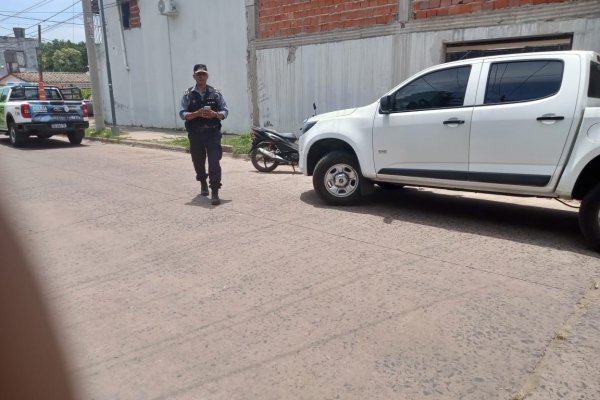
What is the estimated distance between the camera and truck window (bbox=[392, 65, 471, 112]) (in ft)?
17.2

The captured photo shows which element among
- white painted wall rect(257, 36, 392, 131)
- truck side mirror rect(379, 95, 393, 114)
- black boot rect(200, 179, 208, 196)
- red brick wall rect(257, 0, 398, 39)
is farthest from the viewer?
white painted wall rect(257, 36, 392, 131)

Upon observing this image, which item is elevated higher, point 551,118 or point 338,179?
point 551,118

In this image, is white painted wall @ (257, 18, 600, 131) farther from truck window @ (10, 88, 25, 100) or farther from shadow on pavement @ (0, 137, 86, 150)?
truck window @ (10, 88, 25, 100)

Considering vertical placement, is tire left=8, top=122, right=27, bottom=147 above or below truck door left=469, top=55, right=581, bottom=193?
below

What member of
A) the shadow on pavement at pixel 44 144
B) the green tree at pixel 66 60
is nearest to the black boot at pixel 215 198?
the shadow on pavement at pixel 44 144

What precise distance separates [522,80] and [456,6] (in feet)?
16.1

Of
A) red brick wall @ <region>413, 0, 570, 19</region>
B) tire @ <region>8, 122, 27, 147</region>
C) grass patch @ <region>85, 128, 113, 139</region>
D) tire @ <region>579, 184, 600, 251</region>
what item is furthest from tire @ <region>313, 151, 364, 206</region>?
grass patch @ <region>85, 128, 113, 139</region>

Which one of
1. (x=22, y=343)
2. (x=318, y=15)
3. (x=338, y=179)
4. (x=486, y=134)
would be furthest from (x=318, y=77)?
(x=22, y=343)

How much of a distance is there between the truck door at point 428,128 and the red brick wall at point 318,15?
509cm

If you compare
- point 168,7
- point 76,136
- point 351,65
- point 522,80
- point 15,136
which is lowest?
point 76,136

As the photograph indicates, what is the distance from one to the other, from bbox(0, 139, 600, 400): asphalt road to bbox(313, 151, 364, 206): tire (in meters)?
0.28

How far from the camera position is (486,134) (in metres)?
4.96

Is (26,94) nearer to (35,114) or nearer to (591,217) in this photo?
(35,114)

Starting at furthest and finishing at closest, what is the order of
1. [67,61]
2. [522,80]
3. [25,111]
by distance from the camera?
1. [67,61]
2. [25,111]
3. [522,80]
